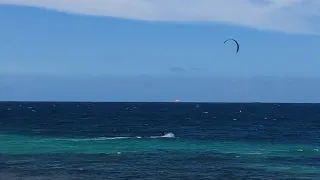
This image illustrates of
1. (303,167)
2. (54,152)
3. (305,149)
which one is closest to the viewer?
(303,167)

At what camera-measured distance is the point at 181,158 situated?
63125 millimetres

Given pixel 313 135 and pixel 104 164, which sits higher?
pixel 313 135

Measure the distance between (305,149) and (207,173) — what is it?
2750cm

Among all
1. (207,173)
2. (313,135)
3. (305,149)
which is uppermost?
(313,135)

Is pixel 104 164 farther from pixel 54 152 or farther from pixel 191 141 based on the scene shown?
pixel 191 141

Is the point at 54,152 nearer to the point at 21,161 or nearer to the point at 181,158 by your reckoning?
the point at 21,161

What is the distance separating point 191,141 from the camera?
283 feet

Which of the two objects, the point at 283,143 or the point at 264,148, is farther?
the point at 283,143

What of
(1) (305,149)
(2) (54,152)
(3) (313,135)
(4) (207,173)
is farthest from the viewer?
(3) (313,135)

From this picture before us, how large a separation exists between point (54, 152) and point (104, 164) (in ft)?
39.8

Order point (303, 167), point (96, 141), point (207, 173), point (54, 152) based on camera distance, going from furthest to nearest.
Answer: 1. point (96, 141)
2. point (54, 152)
3. point (303, 167)
4. point (207, 173)

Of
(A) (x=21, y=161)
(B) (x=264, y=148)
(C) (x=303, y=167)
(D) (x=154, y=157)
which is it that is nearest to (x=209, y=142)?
(B) (x=264, y=148)

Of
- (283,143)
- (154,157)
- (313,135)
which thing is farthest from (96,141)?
(313,135)

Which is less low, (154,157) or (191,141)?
(191,141)
